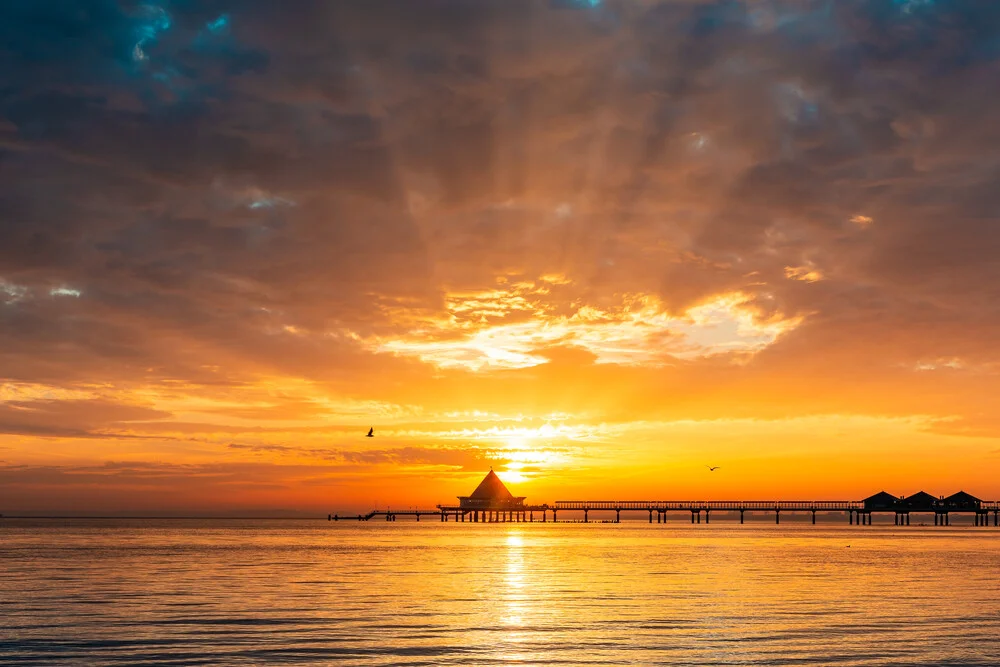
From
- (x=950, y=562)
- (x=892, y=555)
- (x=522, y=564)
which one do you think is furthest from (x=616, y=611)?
(x=892, y=555)

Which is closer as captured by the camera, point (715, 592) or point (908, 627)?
point (908, 627)

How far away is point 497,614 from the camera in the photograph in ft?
142

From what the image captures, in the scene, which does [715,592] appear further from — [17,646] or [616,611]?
[17,646]

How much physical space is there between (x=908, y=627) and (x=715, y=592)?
51.3ft

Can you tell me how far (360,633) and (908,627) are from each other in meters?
22.2


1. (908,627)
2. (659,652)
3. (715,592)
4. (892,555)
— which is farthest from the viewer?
(892,555)

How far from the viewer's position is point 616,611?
44156 mm

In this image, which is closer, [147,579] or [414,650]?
[414,650]

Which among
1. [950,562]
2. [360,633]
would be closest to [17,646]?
[360,633]

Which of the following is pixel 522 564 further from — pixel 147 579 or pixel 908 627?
pixel 908 627

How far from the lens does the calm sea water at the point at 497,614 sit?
1282 inches

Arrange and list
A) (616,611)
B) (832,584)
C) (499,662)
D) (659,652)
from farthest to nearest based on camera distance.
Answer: (832,584)
(616,611)
(659,652)
(499,662)

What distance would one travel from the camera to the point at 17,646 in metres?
33.7

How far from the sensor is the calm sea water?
1282 inches
